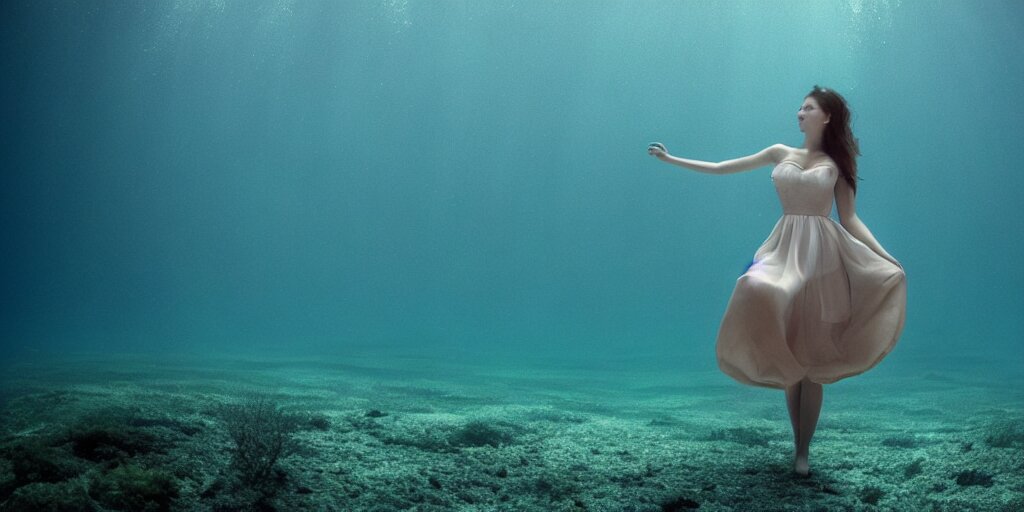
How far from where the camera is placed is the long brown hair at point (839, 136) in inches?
157

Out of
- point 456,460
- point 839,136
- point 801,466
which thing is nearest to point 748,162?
point 839,136

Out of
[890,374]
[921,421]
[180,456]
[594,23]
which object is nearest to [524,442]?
[180,456]

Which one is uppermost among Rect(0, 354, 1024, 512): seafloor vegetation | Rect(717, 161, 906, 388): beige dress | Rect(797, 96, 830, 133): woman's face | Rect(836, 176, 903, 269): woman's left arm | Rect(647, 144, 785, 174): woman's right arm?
Rect(797, 96, 830, 133): woman's face

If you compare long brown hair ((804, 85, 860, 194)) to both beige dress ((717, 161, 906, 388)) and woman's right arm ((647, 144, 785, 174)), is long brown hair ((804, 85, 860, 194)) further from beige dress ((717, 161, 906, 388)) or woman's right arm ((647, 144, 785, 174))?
woman's right arm ((647, 144, 785, 174))

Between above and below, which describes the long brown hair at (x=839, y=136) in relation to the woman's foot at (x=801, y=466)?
above

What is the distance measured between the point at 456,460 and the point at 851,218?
9.04 ft

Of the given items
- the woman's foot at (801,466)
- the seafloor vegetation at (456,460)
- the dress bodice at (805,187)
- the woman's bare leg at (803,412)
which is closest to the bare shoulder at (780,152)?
the dress bodice at (805,187)

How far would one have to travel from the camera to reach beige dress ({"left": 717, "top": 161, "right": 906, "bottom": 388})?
3719mm

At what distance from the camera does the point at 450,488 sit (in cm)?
387

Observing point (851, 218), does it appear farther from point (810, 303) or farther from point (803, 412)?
point (803, 412)

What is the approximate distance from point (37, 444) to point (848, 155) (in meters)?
4.67

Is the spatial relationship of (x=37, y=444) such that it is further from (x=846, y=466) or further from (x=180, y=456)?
(x=846, y=466)

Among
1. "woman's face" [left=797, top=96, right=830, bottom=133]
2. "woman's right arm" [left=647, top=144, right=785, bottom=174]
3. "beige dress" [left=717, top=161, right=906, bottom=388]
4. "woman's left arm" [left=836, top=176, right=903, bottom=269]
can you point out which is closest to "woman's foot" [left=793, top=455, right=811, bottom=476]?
"beige dress" [left=717, top=161, right=906, bottom=388]

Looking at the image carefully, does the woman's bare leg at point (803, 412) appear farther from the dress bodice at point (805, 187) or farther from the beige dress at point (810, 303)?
the dress bodice at point (805, 187)
